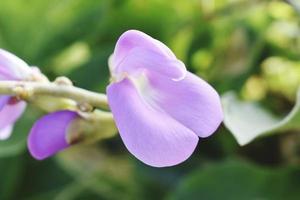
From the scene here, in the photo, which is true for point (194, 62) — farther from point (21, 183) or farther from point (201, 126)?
point (201, 126)

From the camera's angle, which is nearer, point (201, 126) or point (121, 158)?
point (201, 126)

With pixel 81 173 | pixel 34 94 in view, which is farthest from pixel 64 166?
pixel 34 94

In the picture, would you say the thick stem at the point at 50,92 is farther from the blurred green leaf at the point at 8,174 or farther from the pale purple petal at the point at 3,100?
the blurred green leaf at the point at 8,174

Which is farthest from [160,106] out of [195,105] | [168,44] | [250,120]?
[168,44]

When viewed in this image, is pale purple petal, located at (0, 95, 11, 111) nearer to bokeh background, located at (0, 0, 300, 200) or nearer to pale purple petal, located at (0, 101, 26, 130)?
pale purple petal, located at (0, 101, 26, 130)

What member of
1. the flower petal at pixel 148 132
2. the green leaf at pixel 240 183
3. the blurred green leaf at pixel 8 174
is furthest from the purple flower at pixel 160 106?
the blurred green leaf at pixel 8 174
